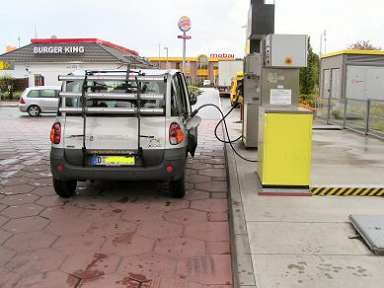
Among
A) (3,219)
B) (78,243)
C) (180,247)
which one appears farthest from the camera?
(3,219)

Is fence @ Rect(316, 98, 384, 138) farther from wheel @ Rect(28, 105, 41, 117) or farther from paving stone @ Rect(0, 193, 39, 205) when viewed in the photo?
wheel @ Rect(28, 105, 41, 117)

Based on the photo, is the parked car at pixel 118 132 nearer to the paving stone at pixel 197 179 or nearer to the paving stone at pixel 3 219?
the paving stone at pixel 3 219

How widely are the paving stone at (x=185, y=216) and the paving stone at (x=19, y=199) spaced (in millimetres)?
2031

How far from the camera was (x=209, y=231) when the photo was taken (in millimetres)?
5625

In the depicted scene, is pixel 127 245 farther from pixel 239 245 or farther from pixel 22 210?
pixel 22 210

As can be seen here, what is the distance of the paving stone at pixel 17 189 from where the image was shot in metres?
7.34

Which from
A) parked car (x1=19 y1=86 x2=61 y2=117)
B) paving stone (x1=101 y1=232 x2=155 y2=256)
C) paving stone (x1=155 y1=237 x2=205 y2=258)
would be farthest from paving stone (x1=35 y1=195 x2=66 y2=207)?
parked car (x1=19 y1=86 x2=61 y2=117)

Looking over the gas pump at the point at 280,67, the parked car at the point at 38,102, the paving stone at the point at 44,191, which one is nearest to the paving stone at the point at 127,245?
the paving stone at the point at 44,191

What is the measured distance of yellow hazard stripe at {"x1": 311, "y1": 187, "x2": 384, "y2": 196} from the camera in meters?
6.55

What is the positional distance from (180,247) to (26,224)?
1.95m

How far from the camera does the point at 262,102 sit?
7773mm

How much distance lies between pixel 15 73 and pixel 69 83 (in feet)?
135

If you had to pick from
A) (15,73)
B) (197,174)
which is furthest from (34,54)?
(197,174)

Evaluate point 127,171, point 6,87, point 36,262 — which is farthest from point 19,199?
point 6,87
